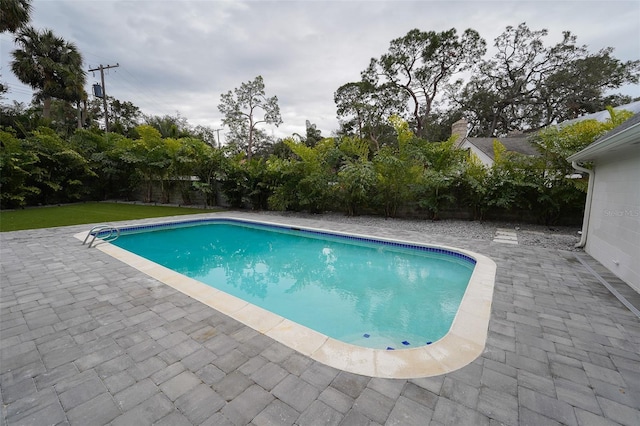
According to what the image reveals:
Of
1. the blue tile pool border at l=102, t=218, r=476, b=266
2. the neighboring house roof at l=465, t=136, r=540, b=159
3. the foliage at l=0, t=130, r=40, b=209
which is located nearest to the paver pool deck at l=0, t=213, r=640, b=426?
the blue tile pool border at l=102, t=218, r=476, b=266

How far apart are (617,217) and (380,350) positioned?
503cm

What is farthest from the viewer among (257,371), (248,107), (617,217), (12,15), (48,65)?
(248,107)

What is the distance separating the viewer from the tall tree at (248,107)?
2253 cm

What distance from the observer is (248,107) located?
23.2m

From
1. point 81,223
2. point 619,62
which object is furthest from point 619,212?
point 619,62

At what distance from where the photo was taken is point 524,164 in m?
7.84

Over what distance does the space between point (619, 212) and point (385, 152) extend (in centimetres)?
604

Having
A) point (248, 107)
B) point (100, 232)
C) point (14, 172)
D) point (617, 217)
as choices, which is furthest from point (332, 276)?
point (248, 107)

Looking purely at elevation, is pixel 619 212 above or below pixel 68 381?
above

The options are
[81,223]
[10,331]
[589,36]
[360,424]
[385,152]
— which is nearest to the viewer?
[360,424]

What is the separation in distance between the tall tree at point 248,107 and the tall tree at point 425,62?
347 inches

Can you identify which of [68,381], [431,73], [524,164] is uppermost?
[431,73]

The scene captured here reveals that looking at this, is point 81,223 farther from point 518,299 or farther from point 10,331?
point 518,299

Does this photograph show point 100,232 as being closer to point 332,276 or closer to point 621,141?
point 332,276
